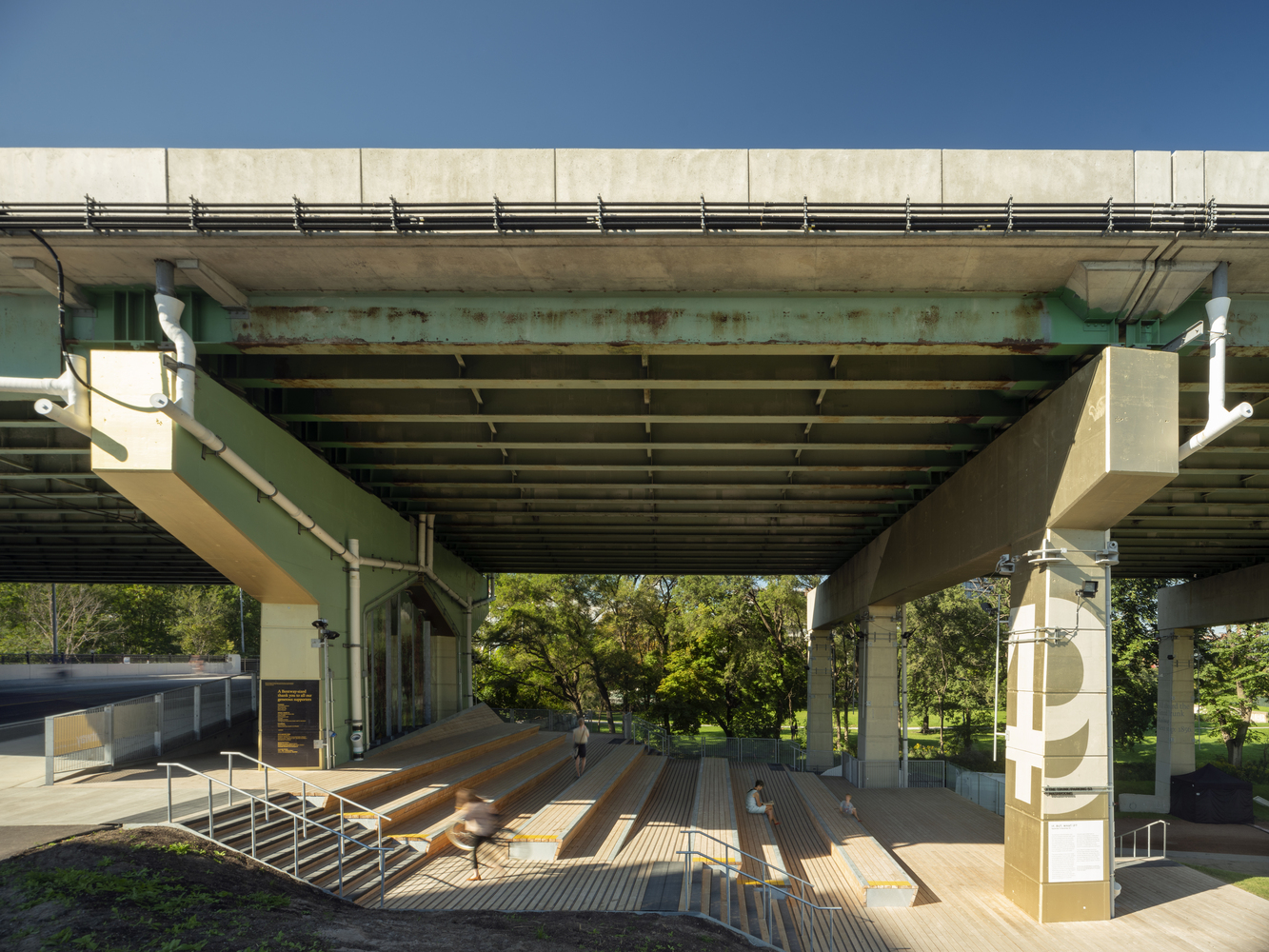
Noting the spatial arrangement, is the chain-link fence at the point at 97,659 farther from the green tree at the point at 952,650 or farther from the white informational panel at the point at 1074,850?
the white informational panel at the point at 1074,850

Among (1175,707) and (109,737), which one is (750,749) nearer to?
(1175,707)

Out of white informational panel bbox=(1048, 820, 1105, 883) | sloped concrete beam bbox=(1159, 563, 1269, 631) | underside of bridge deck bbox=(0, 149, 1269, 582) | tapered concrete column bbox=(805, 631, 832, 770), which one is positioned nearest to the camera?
underside of bridge deck bbox=(0, 149, 1269, 582)

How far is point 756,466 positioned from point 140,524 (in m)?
16.3

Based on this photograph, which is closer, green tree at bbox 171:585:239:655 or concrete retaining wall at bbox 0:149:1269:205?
concrete retaining wall at bbox 0:149:1269:205

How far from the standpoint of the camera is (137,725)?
48.8ft

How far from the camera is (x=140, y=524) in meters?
20.4

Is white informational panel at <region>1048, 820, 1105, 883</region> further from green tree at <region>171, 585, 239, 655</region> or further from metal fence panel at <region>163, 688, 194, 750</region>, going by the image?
green tree at <region>171, 585, 239, 655</region>

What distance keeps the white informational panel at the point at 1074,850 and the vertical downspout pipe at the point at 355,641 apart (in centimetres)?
1220

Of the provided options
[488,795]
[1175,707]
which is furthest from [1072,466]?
[1175,707]

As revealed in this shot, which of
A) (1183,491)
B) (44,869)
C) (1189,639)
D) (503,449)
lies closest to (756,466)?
(503,449)

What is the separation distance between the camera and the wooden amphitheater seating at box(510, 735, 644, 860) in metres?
11.1

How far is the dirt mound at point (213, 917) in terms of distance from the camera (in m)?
6.61

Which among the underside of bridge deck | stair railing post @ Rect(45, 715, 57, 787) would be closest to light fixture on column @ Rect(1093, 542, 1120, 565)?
the underside of bridge deck

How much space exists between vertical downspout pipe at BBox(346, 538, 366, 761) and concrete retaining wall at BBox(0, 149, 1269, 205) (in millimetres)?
8197
